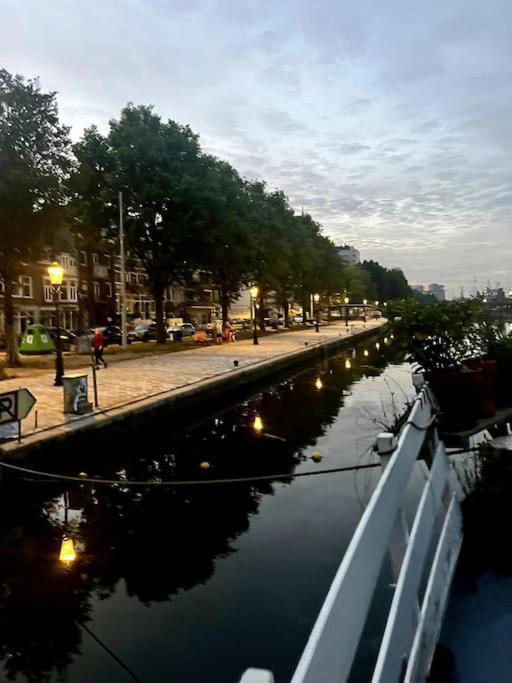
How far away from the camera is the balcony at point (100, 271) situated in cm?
5909

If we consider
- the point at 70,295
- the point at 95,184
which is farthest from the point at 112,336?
the point at 70,295

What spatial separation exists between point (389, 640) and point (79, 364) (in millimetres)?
22050

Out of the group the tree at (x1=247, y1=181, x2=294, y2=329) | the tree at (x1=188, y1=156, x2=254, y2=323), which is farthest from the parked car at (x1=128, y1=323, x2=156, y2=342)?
the tree at (x1=247, y1=181, x2=294, y2=329)

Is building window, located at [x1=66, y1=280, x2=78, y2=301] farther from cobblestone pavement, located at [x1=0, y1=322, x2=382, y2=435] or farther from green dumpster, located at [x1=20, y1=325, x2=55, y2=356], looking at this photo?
cobblestone pavement, located at [x1=0, y1=322, x2=382, y2=435]

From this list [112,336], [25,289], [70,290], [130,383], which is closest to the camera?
[130,383]

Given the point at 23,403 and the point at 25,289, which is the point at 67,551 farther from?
the point at 25,289

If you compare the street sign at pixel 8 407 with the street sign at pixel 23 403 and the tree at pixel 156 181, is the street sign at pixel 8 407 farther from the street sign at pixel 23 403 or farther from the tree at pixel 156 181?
the tree at pixel 156 181

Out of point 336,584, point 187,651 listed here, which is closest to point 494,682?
point 336,584

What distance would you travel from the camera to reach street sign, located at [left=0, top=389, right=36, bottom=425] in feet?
28.9

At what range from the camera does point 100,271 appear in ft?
197

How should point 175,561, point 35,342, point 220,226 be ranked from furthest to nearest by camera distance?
1. point 220,226
2. point 35,342
3. point 175,561

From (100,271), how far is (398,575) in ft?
198

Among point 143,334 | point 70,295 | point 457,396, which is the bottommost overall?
point 143,334

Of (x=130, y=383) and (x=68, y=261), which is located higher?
(x=68, y=261)
